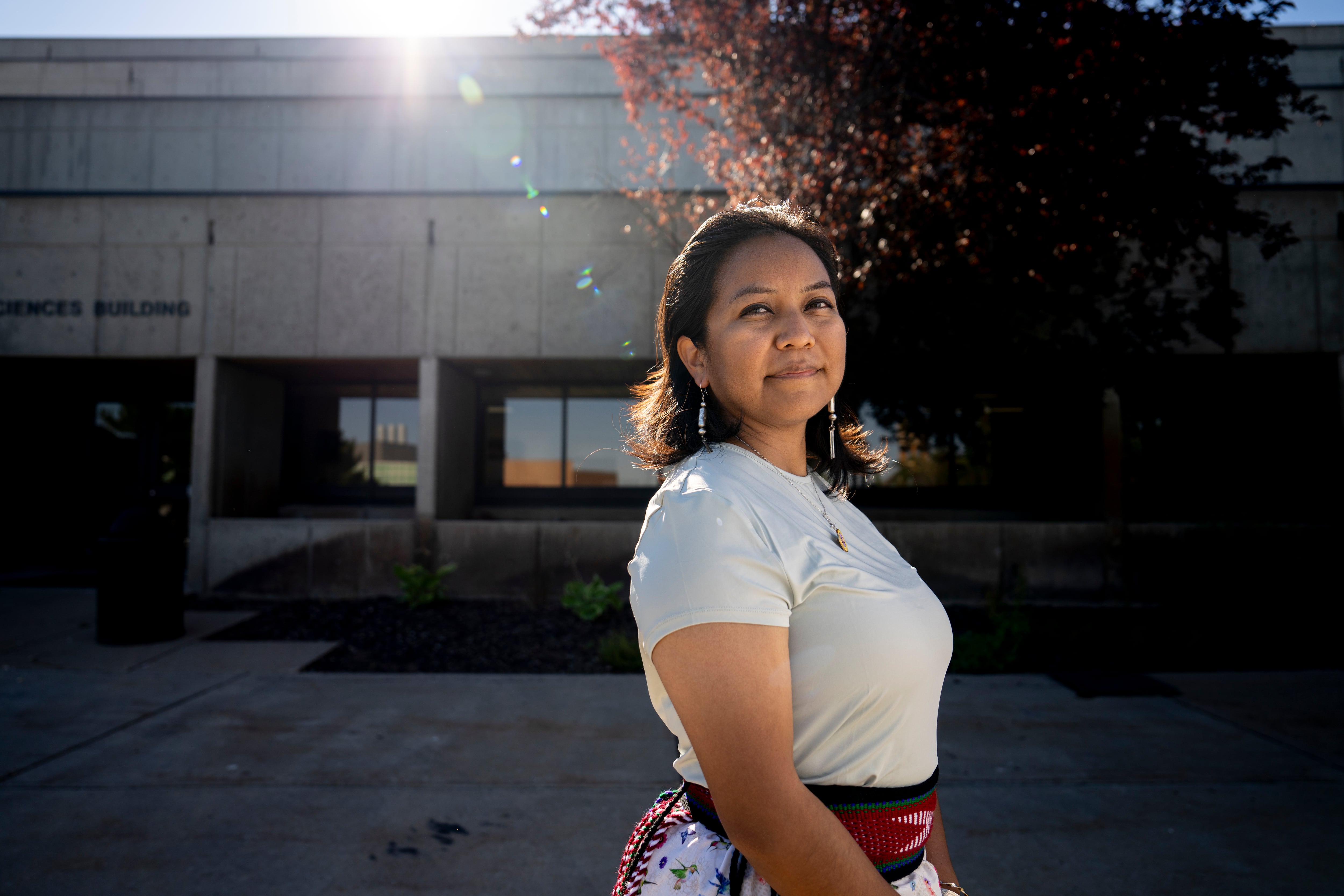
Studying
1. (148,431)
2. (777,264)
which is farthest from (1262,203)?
(148,431)

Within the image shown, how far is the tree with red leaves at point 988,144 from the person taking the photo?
5777 millimetres

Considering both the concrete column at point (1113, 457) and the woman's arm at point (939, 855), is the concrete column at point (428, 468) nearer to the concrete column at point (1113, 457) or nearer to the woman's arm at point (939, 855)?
the concrete column at point (1113, 457)

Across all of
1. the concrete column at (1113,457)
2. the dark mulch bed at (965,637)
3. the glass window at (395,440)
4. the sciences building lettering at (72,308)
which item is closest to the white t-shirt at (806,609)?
the dark mulch bed at (965,637)

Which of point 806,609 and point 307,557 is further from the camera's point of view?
point 307,557

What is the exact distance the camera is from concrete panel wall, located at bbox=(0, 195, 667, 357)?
942 cm

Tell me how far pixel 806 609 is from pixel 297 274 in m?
10.0

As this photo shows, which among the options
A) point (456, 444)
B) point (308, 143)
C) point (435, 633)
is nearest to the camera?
point (435, 633)

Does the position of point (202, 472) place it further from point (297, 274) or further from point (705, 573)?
point (705, 573)

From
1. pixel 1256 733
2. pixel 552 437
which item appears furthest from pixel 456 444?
pixel 1256 733

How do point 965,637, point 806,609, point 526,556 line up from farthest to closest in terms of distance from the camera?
point 526,556 < point 965,637 < point 806,609

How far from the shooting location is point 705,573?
0.98 meters

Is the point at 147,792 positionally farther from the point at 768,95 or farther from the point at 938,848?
the point at 768,95

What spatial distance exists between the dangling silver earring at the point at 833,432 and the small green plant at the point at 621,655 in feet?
14.6

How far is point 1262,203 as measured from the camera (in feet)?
29.3
